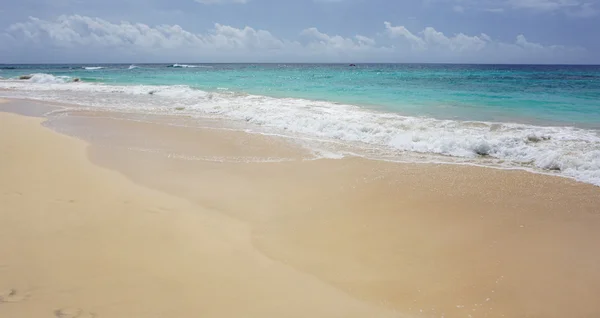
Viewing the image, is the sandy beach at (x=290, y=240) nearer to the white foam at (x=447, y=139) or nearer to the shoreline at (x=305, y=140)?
the shoreline at (x=305, y=140)

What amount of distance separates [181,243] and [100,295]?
3.36 ft

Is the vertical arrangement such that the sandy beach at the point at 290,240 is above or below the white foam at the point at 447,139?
below

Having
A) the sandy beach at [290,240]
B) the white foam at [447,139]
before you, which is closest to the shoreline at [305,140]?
the white foam at [447,139]

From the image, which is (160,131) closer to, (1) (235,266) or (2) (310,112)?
(2) (310,112)

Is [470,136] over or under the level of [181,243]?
over

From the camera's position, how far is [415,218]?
478 centimetres

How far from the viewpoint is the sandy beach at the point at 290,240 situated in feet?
10.2

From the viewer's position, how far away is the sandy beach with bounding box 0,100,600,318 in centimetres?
310

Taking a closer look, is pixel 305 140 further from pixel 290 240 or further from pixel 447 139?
pixel 290 240

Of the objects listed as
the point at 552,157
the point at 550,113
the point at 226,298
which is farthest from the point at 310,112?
the point at 226,298

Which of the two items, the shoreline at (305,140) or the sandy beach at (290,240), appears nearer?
the sandy beach at (290,240)

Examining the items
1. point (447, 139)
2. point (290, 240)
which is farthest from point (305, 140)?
point (290, 240)

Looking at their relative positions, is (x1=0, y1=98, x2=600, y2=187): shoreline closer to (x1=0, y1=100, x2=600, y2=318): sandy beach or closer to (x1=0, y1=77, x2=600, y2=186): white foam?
(x1=0, y1=77, x2=600, y2=186): white foam

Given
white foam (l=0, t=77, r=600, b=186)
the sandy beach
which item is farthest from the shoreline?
the sandy beach
